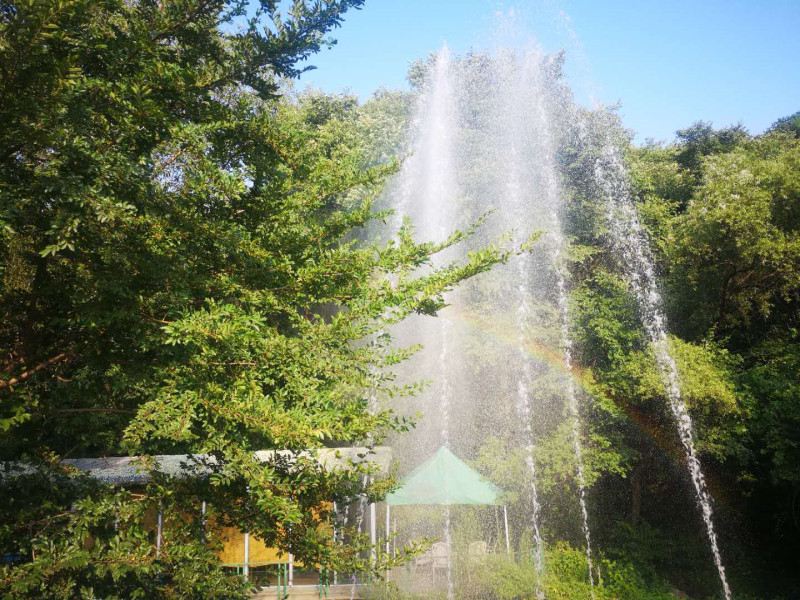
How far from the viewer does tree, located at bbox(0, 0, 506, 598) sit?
3.51m

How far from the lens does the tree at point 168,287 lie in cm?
351

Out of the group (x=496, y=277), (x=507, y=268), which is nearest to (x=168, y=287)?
(x=496, y=277)

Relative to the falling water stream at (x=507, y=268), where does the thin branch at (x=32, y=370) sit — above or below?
below

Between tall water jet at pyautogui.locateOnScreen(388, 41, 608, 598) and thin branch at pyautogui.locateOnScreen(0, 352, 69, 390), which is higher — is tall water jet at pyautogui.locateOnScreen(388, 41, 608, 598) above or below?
→ above

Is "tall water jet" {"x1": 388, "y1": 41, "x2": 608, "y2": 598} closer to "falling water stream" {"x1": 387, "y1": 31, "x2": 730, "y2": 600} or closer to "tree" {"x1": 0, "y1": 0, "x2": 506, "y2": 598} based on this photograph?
"falling water stream" {"x1": 387, "y1": 31, "x2": 730, "y2": 600}

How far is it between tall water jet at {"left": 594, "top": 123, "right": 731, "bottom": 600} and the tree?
10730 millimetres

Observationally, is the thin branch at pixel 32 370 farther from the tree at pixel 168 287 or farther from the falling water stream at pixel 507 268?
the falling water stream at pixel 507 268

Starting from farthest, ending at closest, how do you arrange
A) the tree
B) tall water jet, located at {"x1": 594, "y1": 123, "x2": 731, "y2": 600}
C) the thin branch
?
tall water jet, located at {"x1": 594, "y1": 123, "x2": 731, "y2": 600} → the thin branch → the tree

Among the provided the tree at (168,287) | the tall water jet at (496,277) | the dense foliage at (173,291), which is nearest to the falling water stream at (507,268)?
the tall water jet at (496,277)

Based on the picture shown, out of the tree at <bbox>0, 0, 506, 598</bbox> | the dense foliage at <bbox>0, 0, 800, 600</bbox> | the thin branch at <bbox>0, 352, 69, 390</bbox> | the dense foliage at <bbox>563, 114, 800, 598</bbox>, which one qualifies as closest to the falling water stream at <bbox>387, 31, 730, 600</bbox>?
the dense foliage at <bbox>563, 114, 800, 598</bbox>

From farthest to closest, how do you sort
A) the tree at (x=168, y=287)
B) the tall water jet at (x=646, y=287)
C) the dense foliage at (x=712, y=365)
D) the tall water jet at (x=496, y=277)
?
1. the tall water jet at (x=496, y=277)
2. the tall water jet at (x=646, y=287)
3. the dense foliage at (x=712, y=365)
4. the tree at (x=168, y=287)

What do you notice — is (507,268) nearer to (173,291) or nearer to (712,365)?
(712,365)

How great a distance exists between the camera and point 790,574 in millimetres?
14539

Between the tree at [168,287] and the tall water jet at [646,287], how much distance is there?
1073 centimetres
